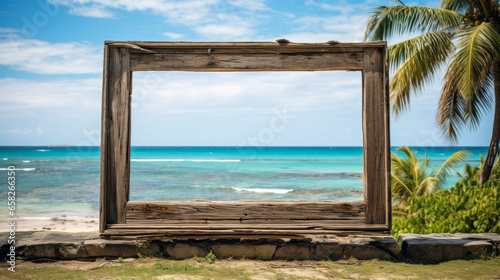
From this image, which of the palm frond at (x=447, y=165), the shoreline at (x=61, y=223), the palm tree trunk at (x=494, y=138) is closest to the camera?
the palm tree trunk at (x=494, y=138)

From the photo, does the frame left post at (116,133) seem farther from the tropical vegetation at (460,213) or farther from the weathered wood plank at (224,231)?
the tropical vegetation at (460,213)

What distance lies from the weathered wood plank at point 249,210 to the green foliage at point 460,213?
1.94 m

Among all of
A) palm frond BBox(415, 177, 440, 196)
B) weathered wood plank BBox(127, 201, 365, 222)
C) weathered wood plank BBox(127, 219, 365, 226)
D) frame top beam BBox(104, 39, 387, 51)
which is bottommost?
palm frond BBox(415, 177, 440, 196)

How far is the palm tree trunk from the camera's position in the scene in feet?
25.5

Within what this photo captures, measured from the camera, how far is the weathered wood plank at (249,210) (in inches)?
171

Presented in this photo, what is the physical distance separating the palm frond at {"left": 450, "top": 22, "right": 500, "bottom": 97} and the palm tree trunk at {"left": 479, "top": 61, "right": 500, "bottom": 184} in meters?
1.00

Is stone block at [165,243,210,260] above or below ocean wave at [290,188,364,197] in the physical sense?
above

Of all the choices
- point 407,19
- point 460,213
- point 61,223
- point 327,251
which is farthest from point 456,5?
point 61,223

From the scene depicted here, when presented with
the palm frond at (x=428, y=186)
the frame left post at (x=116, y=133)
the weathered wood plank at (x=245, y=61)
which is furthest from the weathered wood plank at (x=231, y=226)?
the palm frond at (x=428, y=186)

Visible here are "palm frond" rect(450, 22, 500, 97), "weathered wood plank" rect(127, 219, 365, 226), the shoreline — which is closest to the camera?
"weathered wood plank" rect(127, 219, 365, 226)

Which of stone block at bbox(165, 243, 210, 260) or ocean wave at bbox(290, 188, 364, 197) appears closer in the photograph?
stone block at bbox(165, 243, 210, 260)

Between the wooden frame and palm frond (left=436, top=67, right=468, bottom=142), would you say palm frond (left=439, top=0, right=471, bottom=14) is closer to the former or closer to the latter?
palm frond (left=436, top=67, right=468, bottom=142)

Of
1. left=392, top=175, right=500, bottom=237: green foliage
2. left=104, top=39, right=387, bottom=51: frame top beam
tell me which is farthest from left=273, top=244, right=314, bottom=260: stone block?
left=104, top=39, right=387, bottom=51: frame top beam

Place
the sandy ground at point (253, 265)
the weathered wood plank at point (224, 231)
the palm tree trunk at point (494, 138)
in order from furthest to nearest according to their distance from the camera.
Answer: the palm tree trunk at point (494, 138)
the weathered wood plank at point (224, 231)
the sandy ground at point (253, 265)
